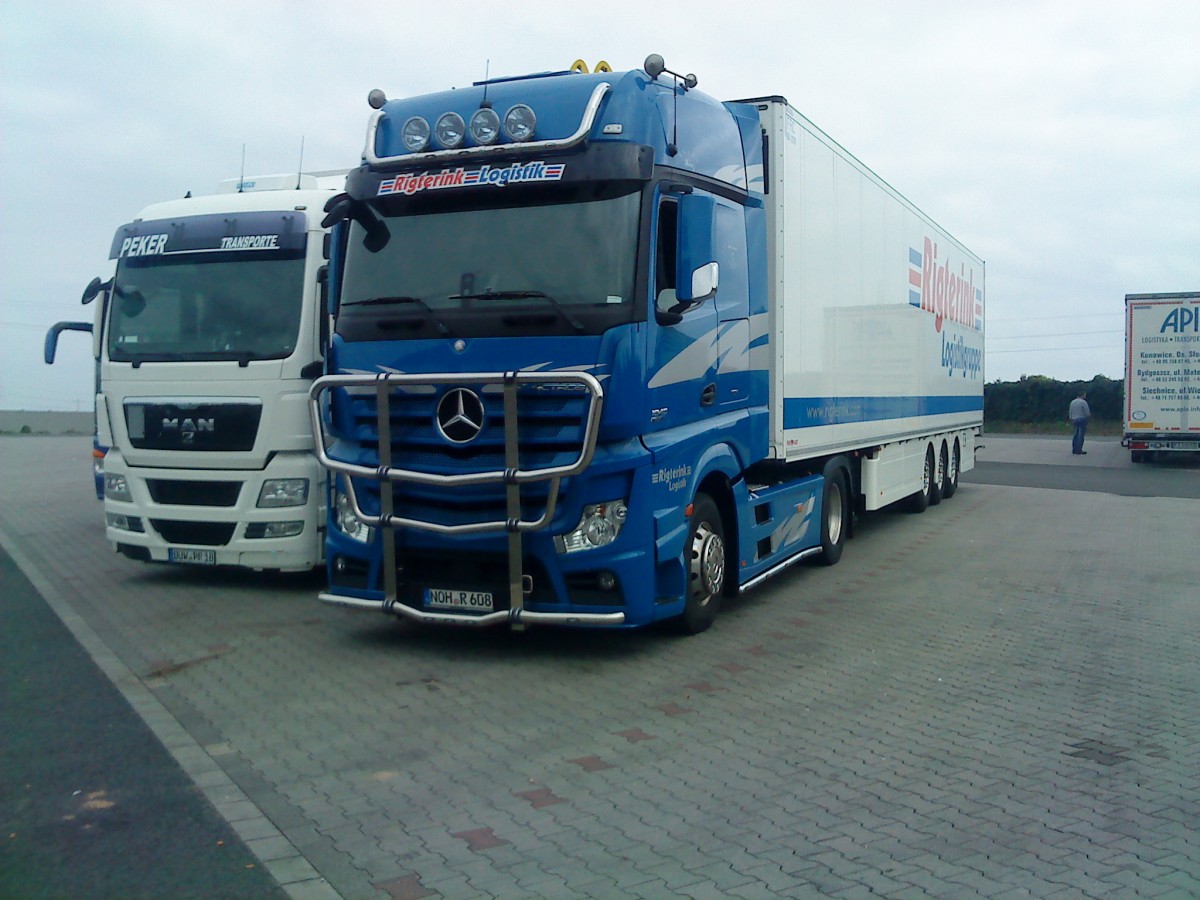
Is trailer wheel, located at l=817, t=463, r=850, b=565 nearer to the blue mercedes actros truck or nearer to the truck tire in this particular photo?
the blue mercedes actros truck

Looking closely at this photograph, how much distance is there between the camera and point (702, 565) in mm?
8148

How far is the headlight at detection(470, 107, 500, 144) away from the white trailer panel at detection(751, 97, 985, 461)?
286cm

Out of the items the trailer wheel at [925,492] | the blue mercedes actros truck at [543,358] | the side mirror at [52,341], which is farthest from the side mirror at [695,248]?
the trailer wheel at [925,492]

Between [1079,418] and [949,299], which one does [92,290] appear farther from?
[1079,418]

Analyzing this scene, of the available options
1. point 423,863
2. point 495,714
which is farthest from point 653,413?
point 423,863

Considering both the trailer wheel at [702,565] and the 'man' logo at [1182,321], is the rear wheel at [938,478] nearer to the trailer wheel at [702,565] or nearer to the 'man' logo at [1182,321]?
the trailer wheel at [702,565]

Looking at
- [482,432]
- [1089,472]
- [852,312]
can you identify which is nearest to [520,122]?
[482,432]

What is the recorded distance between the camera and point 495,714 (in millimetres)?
6453

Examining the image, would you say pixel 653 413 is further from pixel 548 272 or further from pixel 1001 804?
pixel 1001 804

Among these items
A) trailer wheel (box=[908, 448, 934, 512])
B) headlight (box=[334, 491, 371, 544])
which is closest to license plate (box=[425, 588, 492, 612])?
headlight (box=[334, 491, 371, 544])

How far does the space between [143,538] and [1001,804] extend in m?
7.80

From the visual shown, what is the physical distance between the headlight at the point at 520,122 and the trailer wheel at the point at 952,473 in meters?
12.7

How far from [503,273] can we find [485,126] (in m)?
1.02

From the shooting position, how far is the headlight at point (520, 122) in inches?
294
